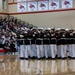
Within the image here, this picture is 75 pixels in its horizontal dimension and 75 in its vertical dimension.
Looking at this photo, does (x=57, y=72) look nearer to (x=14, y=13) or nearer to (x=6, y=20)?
(x=6, y=20)

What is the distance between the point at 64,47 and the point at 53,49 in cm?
79

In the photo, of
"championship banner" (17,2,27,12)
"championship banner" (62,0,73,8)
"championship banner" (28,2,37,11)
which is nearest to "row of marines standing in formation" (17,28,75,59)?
"championship banner" (62,0,73,8)

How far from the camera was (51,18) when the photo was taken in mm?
31453

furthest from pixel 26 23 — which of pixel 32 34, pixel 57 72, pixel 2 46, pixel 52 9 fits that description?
pixel 57 72

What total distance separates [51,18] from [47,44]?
41.0 feet

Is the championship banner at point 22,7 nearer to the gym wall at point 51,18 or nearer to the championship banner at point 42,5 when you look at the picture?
the gym wall at point 51,18

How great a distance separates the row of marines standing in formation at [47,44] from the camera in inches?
754

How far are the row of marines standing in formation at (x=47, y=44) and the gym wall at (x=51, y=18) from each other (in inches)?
403

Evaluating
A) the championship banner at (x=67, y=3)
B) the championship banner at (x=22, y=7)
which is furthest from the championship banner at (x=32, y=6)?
the championship banner at (x=67, y=3)

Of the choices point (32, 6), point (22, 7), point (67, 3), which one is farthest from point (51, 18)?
point (22, 7)

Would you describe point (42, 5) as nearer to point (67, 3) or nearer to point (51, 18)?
point (51, 18)

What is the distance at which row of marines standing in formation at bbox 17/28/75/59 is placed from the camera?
19.1 meters

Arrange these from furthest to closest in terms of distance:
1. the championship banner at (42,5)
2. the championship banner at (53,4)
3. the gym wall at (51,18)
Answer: the championship banner at (42,5) < the championship banner at (53,4) < the gym wall at (51,18)

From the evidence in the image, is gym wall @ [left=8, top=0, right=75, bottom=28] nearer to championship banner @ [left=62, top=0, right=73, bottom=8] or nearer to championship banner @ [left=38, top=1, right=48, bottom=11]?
championship banner @ [left=62, top=0, right=73, bottom=8]
